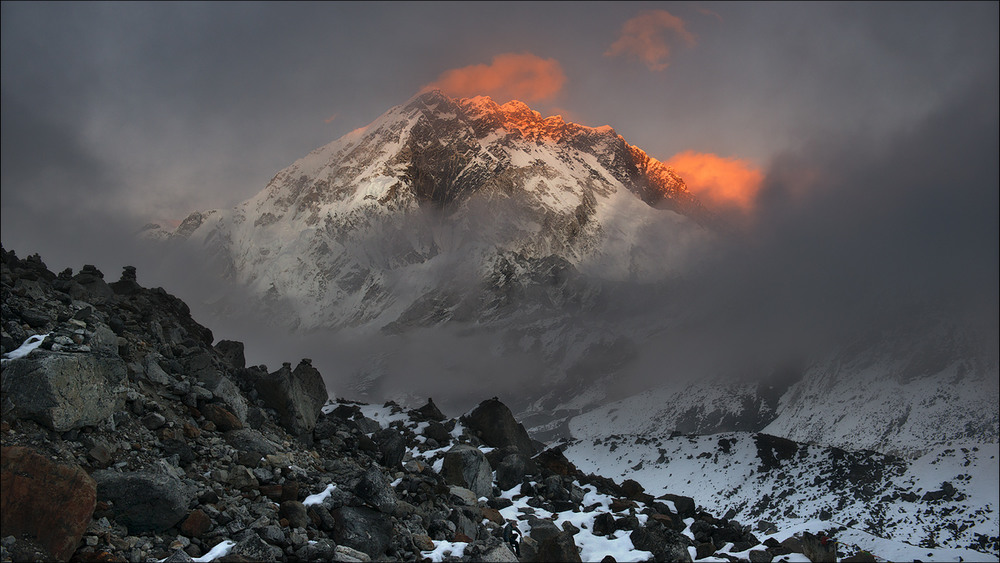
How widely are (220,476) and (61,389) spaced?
13.2 feet

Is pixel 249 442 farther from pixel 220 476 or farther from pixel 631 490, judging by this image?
pixel 631 490

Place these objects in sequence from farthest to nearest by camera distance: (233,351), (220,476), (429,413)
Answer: (429,413), (233,351), (220,476)

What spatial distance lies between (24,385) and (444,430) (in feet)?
58.7

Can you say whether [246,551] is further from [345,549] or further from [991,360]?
[991,360]

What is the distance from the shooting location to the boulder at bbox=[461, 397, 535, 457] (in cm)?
2915

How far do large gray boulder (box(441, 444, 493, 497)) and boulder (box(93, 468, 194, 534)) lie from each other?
10515 mm

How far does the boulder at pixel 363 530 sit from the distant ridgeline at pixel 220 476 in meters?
0.04

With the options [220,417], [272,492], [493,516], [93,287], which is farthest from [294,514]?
[93,287]

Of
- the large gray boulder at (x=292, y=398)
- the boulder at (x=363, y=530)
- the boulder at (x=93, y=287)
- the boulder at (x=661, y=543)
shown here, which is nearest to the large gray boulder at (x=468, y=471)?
the large gray boulder at (x=292, y=398)

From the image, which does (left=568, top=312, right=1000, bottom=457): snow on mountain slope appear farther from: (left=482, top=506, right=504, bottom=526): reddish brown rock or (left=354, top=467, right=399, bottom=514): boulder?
(left=354, top=467, right=399, bottom=514): boulder

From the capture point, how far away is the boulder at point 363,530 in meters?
13.6

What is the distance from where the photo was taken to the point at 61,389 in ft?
39.5

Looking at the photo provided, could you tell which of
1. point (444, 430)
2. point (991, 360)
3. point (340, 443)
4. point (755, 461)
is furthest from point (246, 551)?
point (991, 360)

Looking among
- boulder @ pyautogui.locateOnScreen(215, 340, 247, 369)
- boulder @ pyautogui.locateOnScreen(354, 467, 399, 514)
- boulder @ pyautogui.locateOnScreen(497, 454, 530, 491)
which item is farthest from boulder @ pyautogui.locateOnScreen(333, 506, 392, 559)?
boulder @ pyautogui.locateOnScreen(215, 340, 247, 369)
